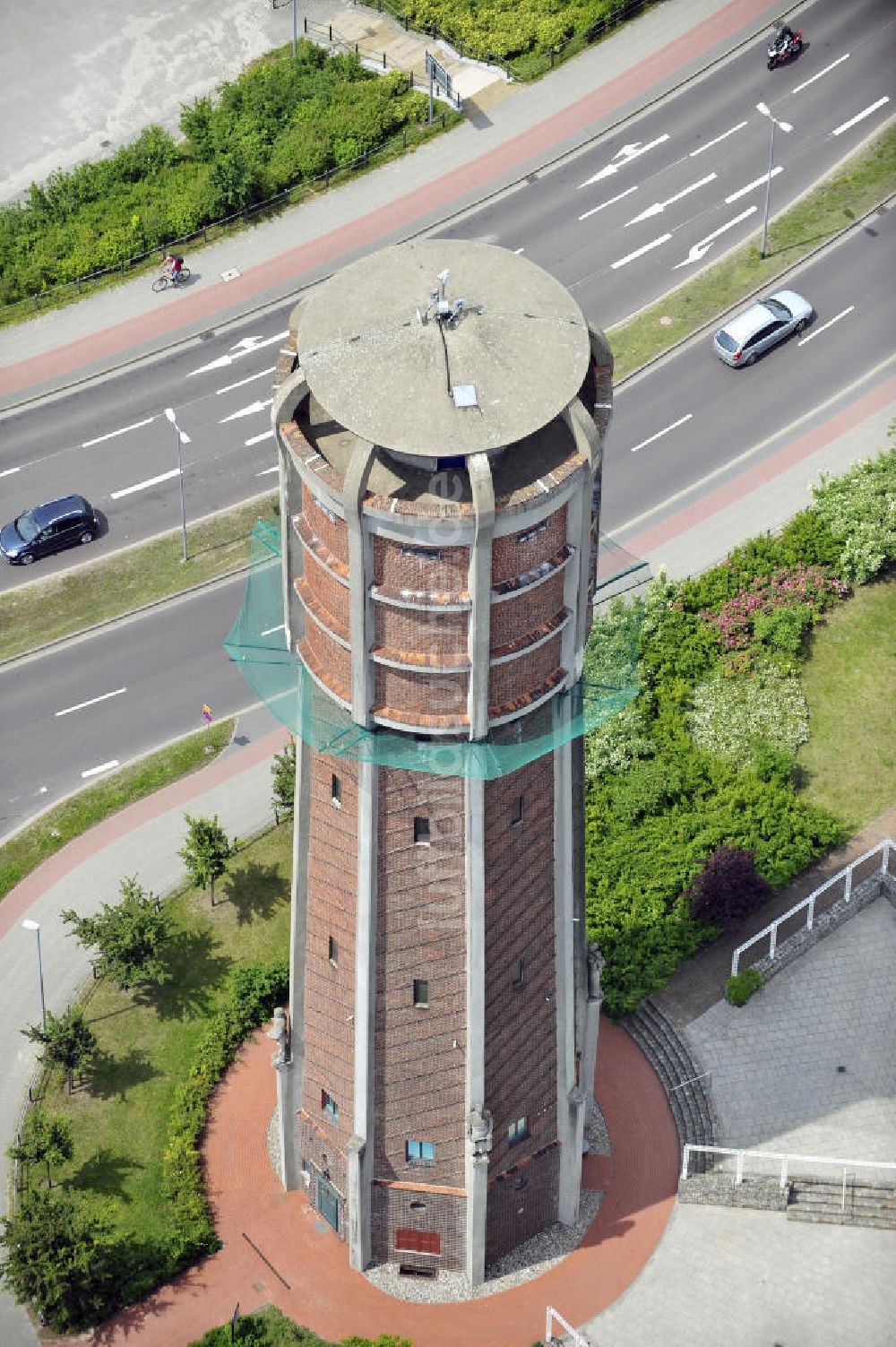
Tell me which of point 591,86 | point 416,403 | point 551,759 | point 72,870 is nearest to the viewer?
point 416,403

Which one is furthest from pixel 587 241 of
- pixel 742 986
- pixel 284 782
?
pixel 742 986

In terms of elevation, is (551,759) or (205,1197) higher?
(551,759)

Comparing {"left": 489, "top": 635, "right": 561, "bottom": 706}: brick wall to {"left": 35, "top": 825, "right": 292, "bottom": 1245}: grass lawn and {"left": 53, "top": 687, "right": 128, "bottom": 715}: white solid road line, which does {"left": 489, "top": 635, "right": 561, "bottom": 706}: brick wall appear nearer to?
{"left": 35, "top": 825, "right": 292, "bottom": 1245}: grass lawn

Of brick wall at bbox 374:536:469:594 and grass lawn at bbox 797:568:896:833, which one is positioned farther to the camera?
grass lawn at bbox 797:568:896:833

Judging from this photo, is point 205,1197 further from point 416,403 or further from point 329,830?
point 416,403

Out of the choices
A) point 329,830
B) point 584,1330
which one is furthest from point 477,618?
point 584,1330

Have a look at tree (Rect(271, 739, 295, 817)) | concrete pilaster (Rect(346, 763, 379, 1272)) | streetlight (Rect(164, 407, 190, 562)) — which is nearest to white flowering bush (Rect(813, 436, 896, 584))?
tree (Rect(271, 739, 295, 817))
